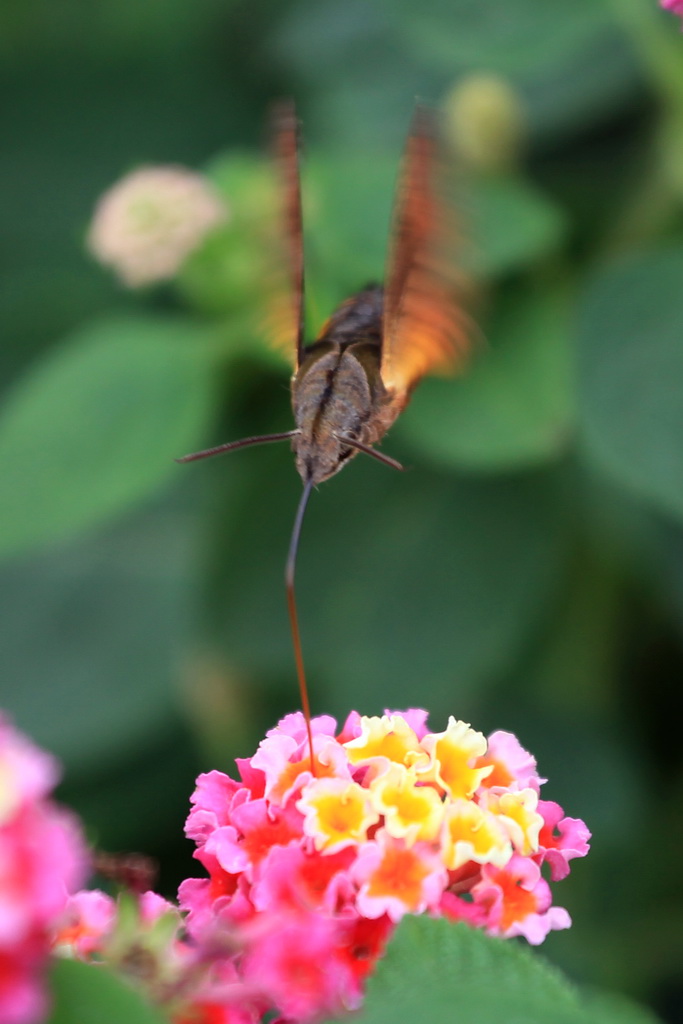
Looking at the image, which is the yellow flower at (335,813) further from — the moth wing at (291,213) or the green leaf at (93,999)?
the moth wing at (291,213)

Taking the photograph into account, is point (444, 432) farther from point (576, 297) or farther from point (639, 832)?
point (639, 832)

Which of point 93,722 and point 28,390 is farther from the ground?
point 28,390

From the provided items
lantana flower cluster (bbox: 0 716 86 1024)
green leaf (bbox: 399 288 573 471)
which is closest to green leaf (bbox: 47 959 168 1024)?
lantana flower cluster (bbox: 0 716 86 1024)

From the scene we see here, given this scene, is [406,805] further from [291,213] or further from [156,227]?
[156,227]

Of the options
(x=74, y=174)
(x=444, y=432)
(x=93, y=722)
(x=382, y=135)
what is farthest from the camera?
(x=74, y=174)

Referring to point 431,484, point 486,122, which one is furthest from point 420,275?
point 486,122

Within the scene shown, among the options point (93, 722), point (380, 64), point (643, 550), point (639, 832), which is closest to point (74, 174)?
point (380, 64)
